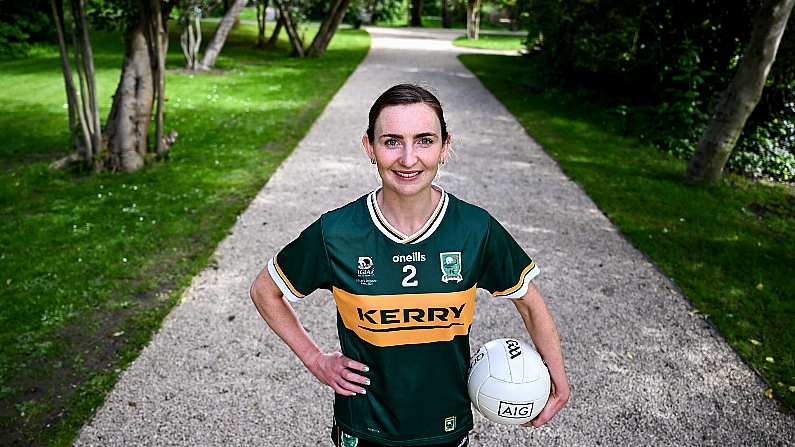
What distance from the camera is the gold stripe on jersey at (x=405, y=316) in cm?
237

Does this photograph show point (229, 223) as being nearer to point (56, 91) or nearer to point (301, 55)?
point (56, 91)

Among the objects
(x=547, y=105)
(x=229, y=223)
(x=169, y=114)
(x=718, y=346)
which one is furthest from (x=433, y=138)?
(x=547, y=105)

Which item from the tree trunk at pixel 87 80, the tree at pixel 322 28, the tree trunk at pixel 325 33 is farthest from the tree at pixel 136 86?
the tree trunk at pixel 325 33

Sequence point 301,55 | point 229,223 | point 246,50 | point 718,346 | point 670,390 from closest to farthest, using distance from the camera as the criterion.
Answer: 1. point 670,390
2. point 718,346
3. point 229,223
4. point 301,55
5. point 246,50

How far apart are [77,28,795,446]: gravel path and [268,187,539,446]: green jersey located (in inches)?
73.9

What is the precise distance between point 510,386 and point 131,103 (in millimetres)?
8699

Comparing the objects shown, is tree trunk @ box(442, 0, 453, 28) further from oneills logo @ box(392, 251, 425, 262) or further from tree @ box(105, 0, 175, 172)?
oneills logo @ box(392, 251, 425, 262)

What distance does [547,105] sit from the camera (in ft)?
52.5

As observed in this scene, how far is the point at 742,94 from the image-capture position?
30.1 feet

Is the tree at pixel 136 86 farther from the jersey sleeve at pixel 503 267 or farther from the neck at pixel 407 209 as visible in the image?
the jersey sleeve at pixel 503 267

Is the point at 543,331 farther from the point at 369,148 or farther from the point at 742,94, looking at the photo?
the point at 742,94

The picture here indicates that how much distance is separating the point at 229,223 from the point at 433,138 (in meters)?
5.95

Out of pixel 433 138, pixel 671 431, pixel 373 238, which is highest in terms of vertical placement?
pixel 433 138

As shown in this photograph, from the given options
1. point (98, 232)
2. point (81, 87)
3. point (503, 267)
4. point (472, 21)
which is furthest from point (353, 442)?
point (472, 21)
